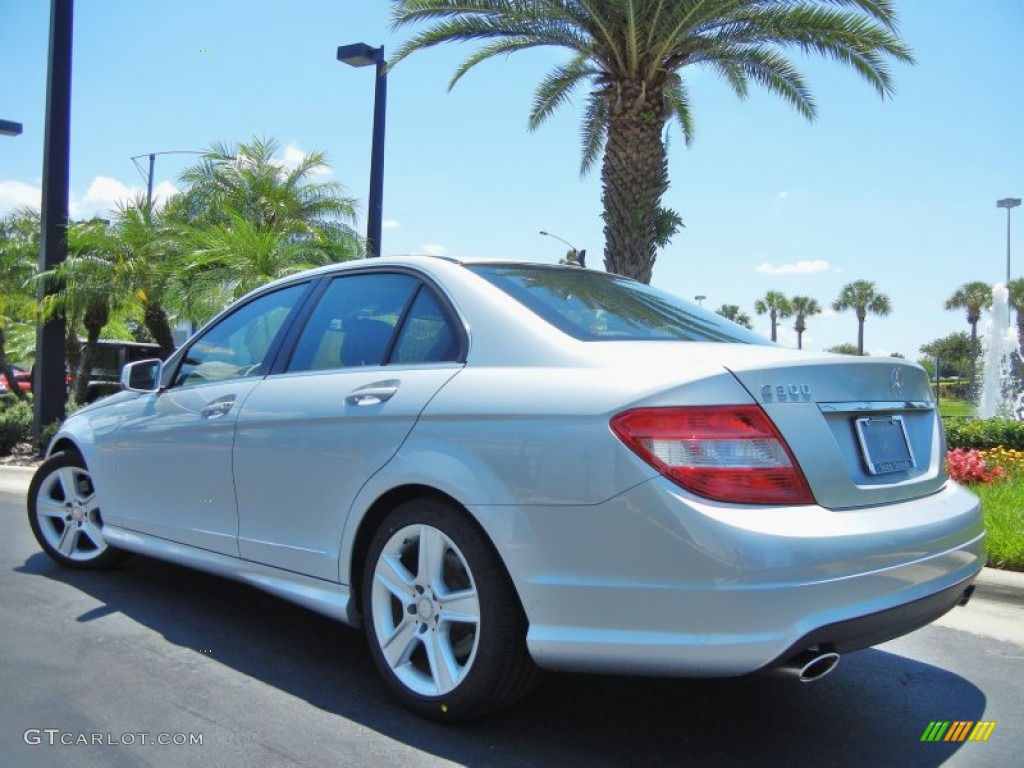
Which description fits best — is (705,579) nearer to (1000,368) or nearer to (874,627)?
(874,627)

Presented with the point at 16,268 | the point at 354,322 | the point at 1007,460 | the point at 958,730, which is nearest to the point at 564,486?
the point at 354,322

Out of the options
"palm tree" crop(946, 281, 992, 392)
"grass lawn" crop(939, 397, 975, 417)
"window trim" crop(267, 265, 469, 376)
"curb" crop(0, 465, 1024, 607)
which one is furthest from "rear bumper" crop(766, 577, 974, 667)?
"palm tree" crop(946, 281, 992, 392)

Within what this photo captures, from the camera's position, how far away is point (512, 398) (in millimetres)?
2715

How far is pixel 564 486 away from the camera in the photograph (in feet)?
8.25

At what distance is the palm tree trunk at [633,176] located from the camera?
432 inches

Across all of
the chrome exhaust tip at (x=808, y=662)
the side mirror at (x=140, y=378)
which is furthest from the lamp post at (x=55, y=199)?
the chrome exhaust tip at (x=808, y=662)

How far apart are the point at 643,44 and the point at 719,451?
9.26 metres

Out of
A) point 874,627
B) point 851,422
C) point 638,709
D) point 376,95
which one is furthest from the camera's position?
point 376,95

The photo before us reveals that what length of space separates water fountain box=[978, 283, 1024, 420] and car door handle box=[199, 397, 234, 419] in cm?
1823

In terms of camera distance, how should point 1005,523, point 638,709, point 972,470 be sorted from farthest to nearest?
point 972,470 → point 1005,523 → point 638,709

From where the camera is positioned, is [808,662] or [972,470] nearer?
[808,662]

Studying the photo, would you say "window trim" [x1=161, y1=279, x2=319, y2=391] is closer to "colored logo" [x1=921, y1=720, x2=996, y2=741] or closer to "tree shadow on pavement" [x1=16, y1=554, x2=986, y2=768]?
"tree shadow on pavement" [x1=16, y1=554, x2=986, y2=768]

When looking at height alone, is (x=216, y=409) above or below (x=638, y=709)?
above

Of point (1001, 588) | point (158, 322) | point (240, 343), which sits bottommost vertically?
Result: point (1001, 588)
